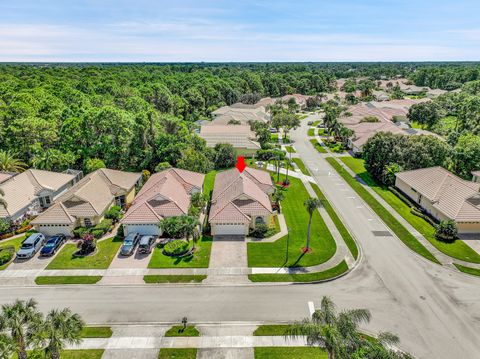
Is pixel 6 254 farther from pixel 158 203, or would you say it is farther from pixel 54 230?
pixel 158 203

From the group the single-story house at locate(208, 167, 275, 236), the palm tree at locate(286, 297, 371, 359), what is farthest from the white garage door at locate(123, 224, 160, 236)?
the palm tree at locate(286, 297, 371, 359)

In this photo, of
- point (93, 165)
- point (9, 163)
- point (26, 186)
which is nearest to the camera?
point (26, 186)

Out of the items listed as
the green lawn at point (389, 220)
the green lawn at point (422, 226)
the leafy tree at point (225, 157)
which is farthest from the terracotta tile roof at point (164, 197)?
the green lawn at point (422, 226)

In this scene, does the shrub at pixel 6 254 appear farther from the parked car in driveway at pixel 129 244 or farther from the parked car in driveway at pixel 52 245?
the parked car in driveway at pixel 129 244

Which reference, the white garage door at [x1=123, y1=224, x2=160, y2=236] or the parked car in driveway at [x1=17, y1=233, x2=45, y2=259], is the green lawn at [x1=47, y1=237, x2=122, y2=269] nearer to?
the white garage door at [x1=123, y1=224, x2=160, y2=236]

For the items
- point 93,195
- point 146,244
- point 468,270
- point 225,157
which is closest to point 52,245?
point 93,195

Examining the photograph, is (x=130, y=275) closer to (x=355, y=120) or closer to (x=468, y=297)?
(x=468, y=297)
